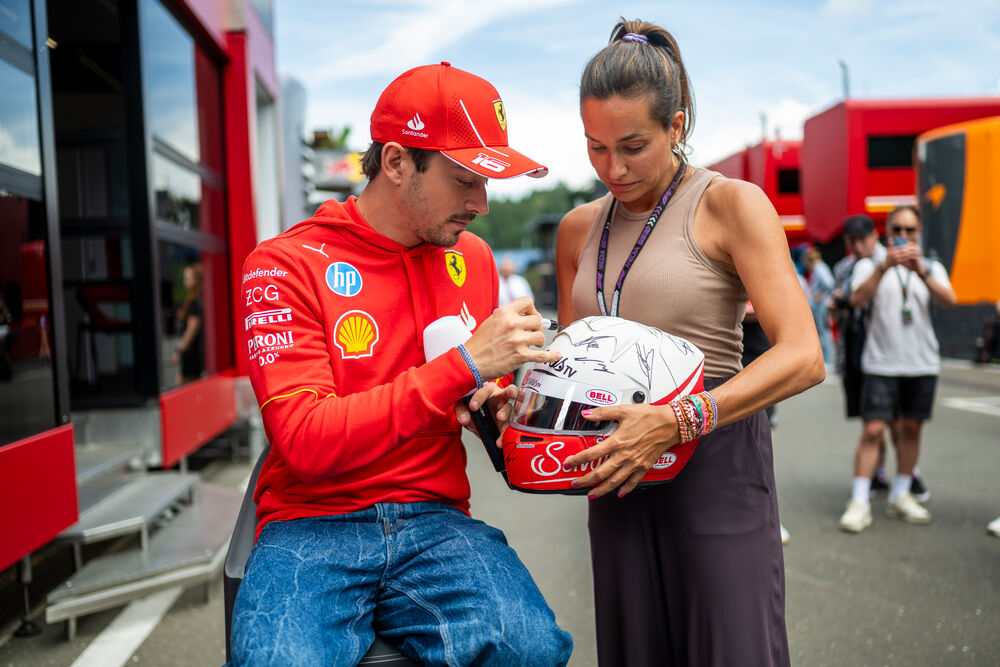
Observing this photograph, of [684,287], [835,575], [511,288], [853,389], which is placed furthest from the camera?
[511,288]

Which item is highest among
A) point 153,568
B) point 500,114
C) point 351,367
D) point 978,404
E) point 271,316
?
point 500,114

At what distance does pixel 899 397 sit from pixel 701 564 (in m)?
4.36

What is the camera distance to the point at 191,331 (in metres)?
7.32

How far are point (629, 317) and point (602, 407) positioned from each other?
34 centimetres

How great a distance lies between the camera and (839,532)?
17.7ft

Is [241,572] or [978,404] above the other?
[241,572]

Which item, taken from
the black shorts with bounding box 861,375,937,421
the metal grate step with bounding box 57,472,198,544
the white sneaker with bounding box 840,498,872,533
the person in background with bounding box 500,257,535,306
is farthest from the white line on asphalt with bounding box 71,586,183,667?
the person in background with bounding box 500,257,535,306

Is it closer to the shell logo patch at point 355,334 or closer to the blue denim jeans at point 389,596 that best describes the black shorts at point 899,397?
the blue denim jeans at point 389,596

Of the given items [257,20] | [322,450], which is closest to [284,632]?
[322,450]

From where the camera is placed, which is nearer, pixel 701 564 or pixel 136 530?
pixel 701 564

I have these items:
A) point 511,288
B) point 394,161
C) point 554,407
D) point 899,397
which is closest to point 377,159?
point 394,161

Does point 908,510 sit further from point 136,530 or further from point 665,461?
point 136,530

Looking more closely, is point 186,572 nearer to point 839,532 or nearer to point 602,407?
point 602,407

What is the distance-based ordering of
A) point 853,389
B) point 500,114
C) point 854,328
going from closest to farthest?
point 500,114 → point 854,328 → point 853,389
